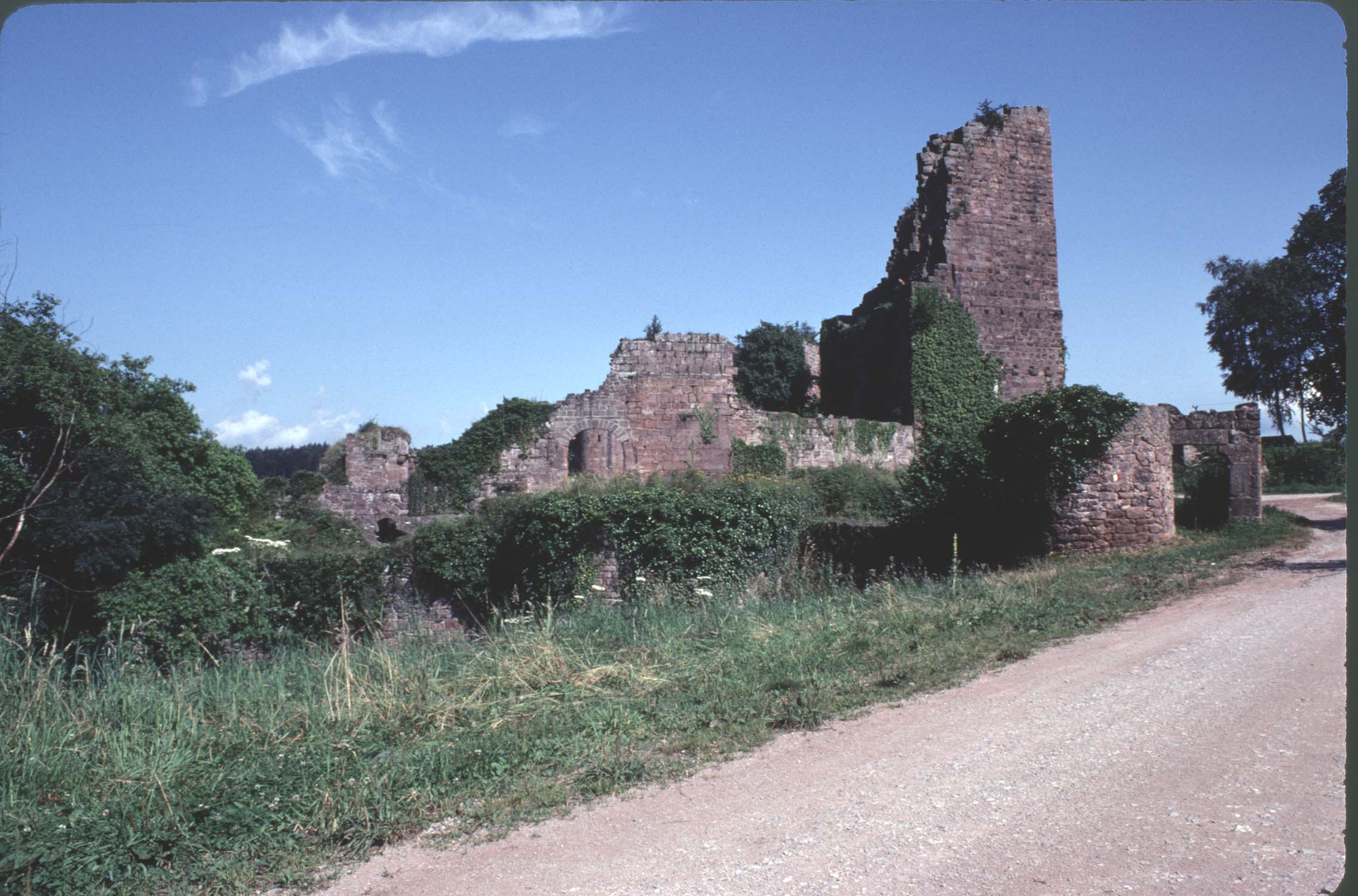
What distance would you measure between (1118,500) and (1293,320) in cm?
1259

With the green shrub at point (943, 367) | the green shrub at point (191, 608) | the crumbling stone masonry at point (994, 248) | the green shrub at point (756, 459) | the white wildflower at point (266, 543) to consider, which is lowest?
the green shrub at point (191, 608)

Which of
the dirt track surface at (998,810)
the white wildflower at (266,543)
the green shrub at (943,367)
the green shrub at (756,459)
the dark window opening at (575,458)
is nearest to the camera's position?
the dirt track surface at (998,810)

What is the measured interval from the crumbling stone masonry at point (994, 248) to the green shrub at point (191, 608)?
16.6 metres

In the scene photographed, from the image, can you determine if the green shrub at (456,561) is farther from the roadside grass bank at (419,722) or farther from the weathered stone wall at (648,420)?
the weathered stone wall at (648,420)

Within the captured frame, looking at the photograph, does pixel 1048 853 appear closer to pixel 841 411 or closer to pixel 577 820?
pixel 577 820

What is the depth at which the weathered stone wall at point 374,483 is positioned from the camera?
21.1 metres

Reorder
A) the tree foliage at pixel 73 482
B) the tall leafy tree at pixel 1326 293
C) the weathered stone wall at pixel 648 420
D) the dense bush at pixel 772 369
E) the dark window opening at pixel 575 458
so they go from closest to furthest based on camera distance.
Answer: the tree foliage at pixel 73 482 → the tall leafy tree at pixel 1326 293 → the weathered stone wall at pixel 648 420 → the dark window opening at pixel 575 458 → the dense bush at pixel 772 369

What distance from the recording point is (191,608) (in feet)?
35.1

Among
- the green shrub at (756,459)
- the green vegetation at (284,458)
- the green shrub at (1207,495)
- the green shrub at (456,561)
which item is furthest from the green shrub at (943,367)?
the green vegetation at (284,458)

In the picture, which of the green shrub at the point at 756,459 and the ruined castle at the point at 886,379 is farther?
the green shrub at the point at 756,459

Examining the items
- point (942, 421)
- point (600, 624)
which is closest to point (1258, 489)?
point (942, 421)

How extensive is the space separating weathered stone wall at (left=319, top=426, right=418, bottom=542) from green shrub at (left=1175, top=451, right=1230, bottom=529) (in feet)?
50.6

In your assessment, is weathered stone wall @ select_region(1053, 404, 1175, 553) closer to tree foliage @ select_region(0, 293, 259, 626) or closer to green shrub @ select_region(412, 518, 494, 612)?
green shrub @ select_region(412, 518, 494, 612)

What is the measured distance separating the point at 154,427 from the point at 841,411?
19829 millimetres
